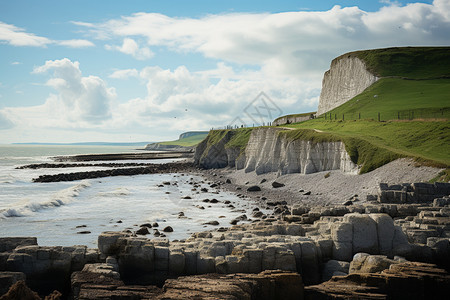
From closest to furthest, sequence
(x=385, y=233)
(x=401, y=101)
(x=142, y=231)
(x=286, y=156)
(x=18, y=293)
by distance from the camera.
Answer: (x=18, y=293), (x=385, y=233), (x=142, y=231), (x=286, y=156), (x=401, y=101)

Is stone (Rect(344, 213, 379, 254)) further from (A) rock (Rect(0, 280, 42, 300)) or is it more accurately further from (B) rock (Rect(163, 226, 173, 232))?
(B) rock (Rect(163, 226, 173, 232))

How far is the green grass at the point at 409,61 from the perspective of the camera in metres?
104

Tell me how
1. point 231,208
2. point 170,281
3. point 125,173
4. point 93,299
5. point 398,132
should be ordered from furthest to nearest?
point 125,173 < point 398,132 < point 231,208 < point 170,281 < point 93,299

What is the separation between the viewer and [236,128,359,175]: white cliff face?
5075cm

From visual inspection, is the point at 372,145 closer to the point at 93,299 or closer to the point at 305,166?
the point at 305,166

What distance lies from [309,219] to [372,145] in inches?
964

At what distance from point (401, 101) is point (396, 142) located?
120 feet

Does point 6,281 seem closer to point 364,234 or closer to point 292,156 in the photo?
point 364,234

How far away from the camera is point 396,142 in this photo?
49500mm

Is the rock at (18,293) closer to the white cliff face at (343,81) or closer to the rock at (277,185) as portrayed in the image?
the rock at (277,185)

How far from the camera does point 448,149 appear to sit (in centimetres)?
4194

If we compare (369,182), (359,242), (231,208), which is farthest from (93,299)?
(369,182)

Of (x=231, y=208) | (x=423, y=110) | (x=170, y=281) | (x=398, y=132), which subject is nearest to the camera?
(x=170, y=281)

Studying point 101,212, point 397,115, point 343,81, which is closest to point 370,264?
point 101,212
